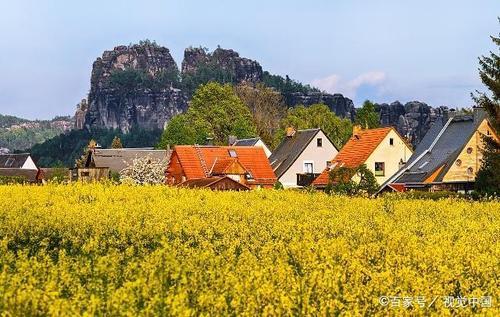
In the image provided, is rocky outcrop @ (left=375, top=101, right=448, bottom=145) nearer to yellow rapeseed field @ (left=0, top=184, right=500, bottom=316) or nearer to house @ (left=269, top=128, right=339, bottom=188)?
house @ (left=269, top=128, right=339, bottom=188)

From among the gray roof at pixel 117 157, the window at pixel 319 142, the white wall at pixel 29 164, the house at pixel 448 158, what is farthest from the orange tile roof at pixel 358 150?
the white wall at pixel 29 164

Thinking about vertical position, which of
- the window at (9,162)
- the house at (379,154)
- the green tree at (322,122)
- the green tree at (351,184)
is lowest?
the green tree at (351,184)

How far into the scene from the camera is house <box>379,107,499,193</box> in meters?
54.3

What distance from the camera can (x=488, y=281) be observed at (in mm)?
12688

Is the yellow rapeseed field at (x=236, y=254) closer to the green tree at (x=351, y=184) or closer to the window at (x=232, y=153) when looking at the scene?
the green tree at (x=351, y=184)

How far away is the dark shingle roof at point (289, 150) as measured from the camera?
247ft

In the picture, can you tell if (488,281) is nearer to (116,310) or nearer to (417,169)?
(116,310)

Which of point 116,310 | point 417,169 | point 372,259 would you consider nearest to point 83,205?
point 372,259

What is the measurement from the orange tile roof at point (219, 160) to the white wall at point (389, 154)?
916 centimetres

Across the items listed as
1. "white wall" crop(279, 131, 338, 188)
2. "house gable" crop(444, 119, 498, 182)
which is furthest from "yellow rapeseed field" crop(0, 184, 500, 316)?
"white wall" crop(279, 131, 338, 188)

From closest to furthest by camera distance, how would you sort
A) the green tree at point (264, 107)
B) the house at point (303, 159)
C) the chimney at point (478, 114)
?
the chimney at point (478, 114) → the house at point (303, 159) → the green tree at point (264, 107)

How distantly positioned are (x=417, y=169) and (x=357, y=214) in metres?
37.2

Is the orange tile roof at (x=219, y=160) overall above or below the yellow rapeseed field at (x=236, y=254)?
above

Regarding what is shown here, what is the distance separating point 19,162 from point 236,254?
389ft
